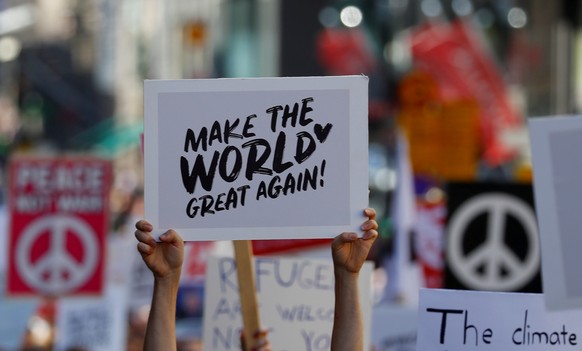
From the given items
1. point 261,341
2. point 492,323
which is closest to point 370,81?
point 261,341

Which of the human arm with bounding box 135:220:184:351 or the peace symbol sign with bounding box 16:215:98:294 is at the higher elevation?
the peace symbol sign with bounding box 16:215:98:294

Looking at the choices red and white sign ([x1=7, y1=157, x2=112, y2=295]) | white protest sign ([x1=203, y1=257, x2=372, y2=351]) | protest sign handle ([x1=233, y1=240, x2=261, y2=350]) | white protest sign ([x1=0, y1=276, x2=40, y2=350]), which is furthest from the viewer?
red and white sign ([x1=7, y1=157, x2=112, y2=295])

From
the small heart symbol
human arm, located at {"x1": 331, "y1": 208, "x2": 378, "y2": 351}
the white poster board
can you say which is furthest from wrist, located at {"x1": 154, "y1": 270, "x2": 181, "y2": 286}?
the white poster board

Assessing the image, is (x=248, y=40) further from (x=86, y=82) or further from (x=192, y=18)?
(x=86, y=82)

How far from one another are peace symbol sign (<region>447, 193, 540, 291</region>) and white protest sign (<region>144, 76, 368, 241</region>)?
428cm

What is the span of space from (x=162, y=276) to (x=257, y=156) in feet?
1.44

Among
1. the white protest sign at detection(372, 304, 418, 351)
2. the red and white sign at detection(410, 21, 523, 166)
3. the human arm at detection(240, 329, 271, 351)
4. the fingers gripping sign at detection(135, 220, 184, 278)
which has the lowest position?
the human arm at detection(240, 329, 271, 351)

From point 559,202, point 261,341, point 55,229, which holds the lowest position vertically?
point 261,341

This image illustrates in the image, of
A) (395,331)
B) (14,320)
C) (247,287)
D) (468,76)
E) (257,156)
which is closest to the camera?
(257,156)

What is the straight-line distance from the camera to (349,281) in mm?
3957

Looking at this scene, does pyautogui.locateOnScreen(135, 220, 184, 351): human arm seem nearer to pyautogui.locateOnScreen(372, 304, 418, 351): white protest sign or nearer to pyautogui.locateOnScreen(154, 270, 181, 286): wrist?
pyautogui.locateOnScreen(154, 270, 181, 286): wrist

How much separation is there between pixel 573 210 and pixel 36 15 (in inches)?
1571

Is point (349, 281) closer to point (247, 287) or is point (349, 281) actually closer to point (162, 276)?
point (162, 276)

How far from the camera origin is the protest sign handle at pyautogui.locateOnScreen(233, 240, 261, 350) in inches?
176
